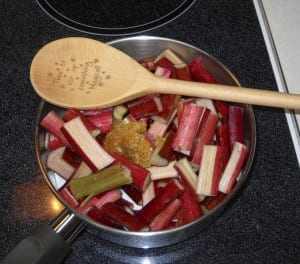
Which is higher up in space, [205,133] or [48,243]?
[48,243]

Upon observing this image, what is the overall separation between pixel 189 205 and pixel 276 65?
429 millimetres

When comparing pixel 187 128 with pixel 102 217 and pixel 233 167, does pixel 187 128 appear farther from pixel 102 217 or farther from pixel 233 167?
pixel 102 217

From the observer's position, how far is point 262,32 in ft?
3.62

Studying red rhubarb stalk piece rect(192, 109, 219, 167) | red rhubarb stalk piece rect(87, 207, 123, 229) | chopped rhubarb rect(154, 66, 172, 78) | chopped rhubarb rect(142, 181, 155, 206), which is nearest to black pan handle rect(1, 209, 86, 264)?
red rhubarb stalk piece rect(87, 207, 123, 229)

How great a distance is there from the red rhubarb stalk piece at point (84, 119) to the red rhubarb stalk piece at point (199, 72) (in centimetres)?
23

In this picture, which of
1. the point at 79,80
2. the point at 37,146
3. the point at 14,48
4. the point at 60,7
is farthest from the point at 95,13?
the point at 37,146

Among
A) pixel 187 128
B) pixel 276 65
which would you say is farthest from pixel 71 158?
pixel 276 65

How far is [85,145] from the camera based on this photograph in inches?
33.6

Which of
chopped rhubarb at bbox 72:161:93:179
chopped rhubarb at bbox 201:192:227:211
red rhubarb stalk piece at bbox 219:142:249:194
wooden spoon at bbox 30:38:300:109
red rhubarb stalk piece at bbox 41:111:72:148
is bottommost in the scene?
chopped rhubarb at bbox 201:192:227:211

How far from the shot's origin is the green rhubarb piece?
2.66 feet

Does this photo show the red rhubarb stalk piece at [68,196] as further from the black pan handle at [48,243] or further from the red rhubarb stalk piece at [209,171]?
Result: the red rhubarb stalk piece at [209,171]

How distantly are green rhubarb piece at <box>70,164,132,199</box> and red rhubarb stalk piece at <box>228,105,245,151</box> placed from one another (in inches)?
8.7

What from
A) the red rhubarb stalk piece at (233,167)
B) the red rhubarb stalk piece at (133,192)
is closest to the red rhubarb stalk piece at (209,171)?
the red rhubarb stalk piece at (233,167)

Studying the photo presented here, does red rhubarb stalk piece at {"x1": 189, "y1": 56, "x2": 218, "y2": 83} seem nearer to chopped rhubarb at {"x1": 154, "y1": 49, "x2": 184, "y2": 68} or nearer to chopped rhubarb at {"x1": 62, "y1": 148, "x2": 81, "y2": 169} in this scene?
chopped rhubarb at {"x1": 154, "y1": 49, "x2": 184, "y2": 68}
